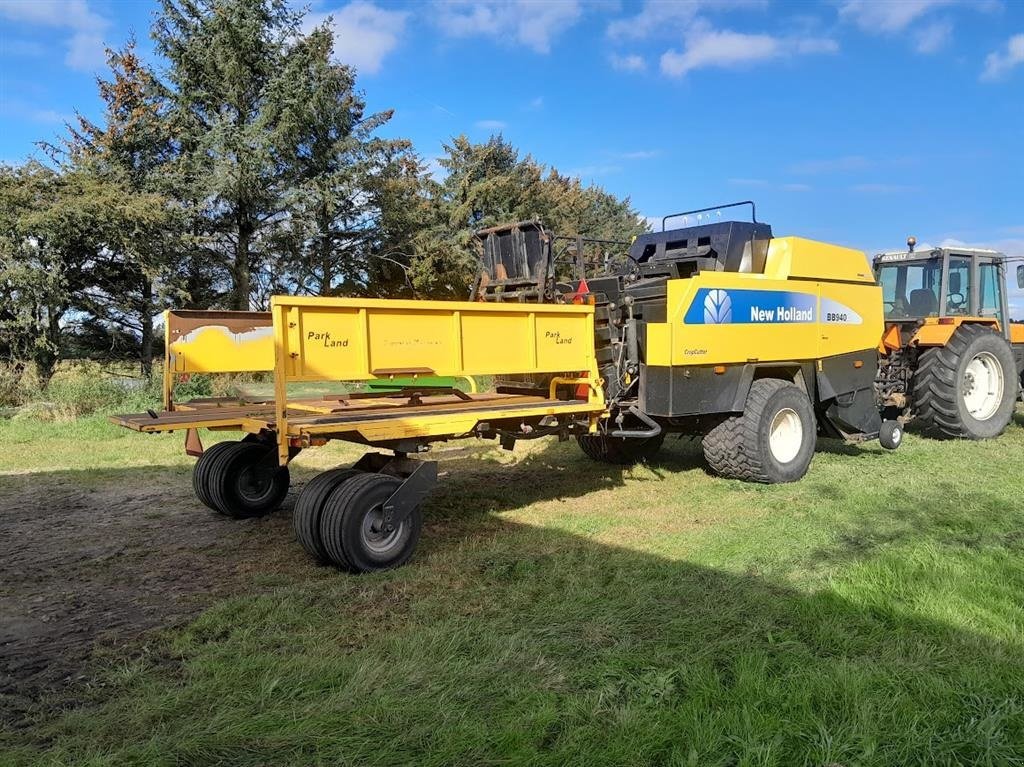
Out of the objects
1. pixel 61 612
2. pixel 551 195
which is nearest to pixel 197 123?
pixel 551 195

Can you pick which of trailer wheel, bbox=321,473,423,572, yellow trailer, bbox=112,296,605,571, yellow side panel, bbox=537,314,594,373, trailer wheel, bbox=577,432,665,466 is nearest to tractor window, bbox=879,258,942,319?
trailer wheel, bbox=577,432,665,466

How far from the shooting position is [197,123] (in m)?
21.3

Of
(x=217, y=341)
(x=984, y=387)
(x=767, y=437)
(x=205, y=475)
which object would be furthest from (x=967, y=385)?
(x=205, y=475)

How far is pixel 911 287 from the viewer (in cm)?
997

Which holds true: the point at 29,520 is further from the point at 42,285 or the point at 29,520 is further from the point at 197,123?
the point at 197,123

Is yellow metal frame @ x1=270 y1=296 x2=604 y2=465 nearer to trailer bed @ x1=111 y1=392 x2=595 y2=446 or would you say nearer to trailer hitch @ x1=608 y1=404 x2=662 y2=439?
trailer bed @ x1=111 y1=392 x2=595 y2=446

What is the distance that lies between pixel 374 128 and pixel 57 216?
37.8 feet

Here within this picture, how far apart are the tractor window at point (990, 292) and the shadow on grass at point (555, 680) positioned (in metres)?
7.65

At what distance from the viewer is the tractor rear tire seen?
8.94 meters

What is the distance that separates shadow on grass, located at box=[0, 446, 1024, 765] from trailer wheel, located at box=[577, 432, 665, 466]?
11.5 feet

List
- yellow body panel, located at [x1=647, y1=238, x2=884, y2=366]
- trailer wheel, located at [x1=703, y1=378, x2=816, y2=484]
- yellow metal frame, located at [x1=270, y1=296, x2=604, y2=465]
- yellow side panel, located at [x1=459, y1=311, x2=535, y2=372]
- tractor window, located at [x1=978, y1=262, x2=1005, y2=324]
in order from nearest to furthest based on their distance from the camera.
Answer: yellow metal frame, located at [x1=270, y1=296, x2=604, y2=465] < yellow side panel, located at [x1=459, y1=311, x2=535, y2=372] < yellow body panel, located at [x1=647, y1=238, x2=884, y2=366] < trailer wheel, located at [x1=703, y1=378, x2=816, y2=484] < tractor window, located at [x1=978, y1=262, x2=1005, y2=324]

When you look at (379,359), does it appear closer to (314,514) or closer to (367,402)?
(314,514)

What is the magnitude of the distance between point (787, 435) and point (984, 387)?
436cm

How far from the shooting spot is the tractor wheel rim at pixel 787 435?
702cm
